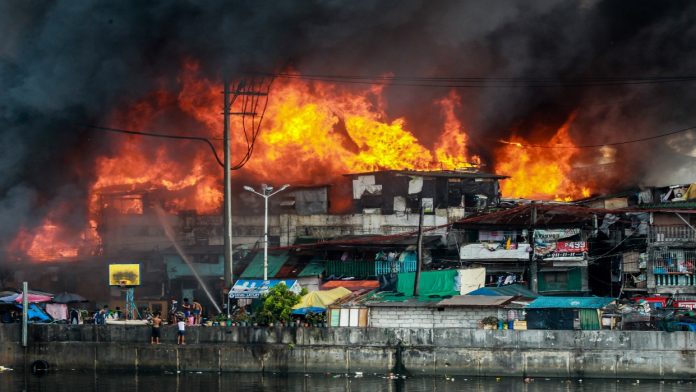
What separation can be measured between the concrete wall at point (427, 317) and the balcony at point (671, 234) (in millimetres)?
16538

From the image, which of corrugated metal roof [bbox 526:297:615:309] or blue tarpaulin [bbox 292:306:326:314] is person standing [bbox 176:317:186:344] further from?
corrugated metal roof [bbox 526:297:615:309]

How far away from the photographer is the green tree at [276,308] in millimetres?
66000

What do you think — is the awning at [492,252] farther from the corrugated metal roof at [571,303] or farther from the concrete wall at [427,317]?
the concrete wall at [427,317]

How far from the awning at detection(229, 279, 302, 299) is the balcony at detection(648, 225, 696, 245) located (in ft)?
74.2

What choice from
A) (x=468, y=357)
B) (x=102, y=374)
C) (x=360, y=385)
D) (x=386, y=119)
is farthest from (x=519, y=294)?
(x=386, y=119)

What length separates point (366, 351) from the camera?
6334cm

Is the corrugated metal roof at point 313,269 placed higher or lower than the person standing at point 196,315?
higher

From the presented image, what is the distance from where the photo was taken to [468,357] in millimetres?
62156

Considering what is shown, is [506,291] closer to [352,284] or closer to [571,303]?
[571,303]

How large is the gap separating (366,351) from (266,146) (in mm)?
33900

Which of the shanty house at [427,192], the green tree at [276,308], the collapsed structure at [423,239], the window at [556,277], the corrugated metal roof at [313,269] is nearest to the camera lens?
the green tree at [276,308]

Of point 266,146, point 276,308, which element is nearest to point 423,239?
point 266,146

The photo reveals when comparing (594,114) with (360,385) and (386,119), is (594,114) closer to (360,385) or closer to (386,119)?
(386,119)

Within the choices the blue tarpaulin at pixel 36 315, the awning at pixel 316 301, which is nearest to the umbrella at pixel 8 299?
the blue tarpaulin at pixel 36 315
